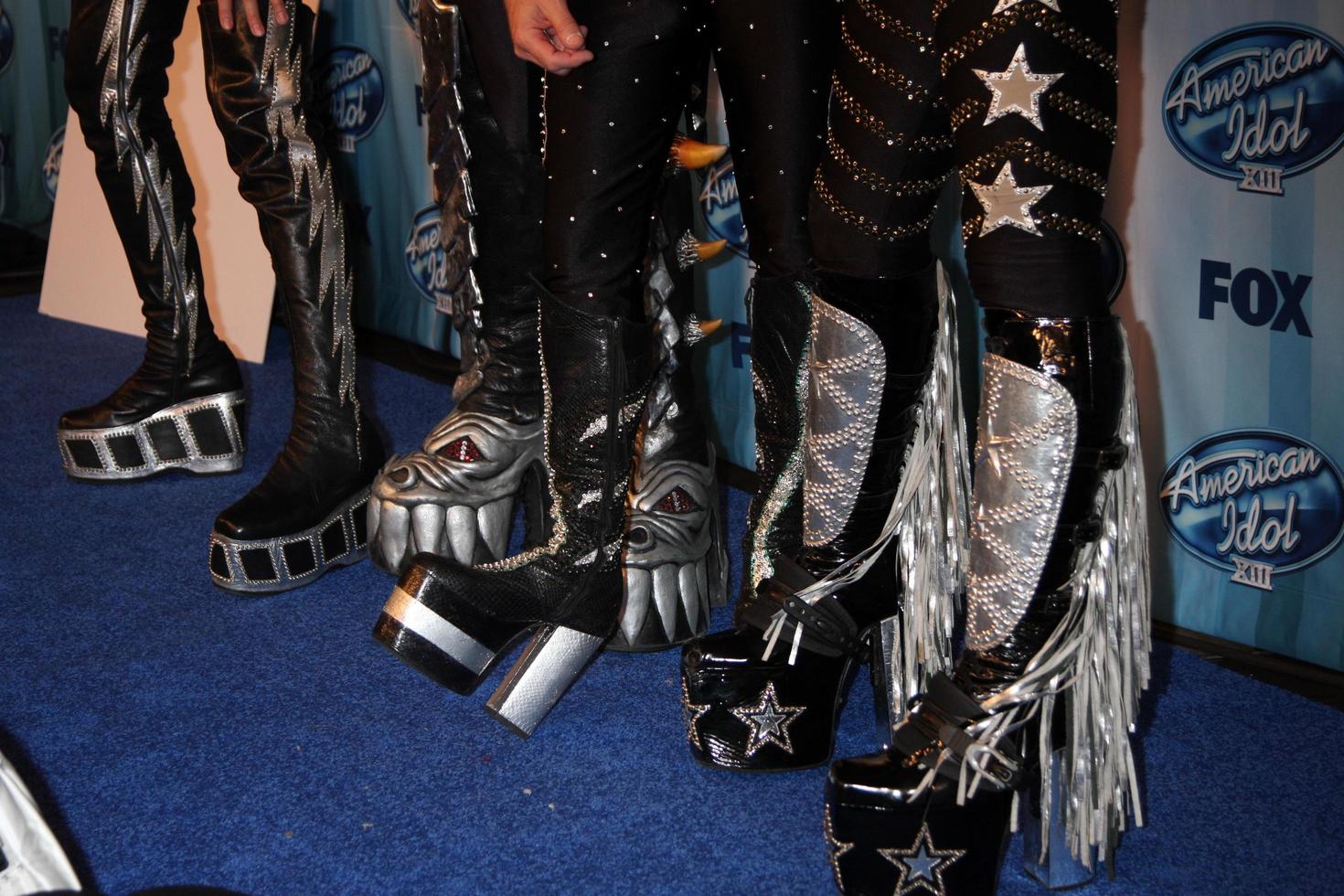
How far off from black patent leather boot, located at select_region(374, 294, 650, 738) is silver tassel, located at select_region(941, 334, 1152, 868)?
1.34 ft

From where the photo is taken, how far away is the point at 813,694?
1106 millimetres

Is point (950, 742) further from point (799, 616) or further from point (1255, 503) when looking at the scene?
point (1255, 503)

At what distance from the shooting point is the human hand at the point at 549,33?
97cm

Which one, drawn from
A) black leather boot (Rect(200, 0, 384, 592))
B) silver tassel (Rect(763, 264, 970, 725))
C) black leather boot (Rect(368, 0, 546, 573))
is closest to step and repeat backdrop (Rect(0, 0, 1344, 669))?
silver tassel (Rect(763, 264, 970, 725))

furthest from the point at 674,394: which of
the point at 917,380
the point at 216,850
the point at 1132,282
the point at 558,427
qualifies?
the point at 216,850

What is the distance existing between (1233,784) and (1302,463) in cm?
43

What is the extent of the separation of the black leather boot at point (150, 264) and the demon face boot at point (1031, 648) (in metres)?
1.25

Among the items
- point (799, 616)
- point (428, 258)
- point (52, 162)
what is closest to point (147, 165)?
point (428, 258)

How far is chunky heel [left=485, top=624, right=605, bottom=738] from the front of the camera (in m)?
1.16

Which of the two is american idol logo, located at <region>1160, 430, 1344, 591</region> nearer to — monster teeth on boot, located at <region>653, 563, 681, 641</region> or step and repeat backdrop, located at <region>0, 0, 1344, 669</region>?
step and repeat backdrop, located at <region>0, 0, 1344, 669</region>

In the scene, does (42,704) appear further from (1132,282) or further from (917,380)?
(1132,282)

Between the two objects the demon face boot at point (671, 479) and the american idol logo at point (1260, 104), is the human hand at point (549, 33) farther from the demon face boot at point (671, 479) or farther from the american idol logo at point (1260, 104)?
→ the american idol logo at point (1260, 104)

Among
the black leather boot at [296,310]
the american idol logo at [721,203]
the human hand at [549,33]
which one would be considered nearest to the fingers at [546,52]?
the human hand at [549,33]

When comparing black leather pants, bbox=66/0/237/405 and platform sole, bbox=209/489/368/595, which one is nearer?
platform sole, bbox=209/489/368/595
